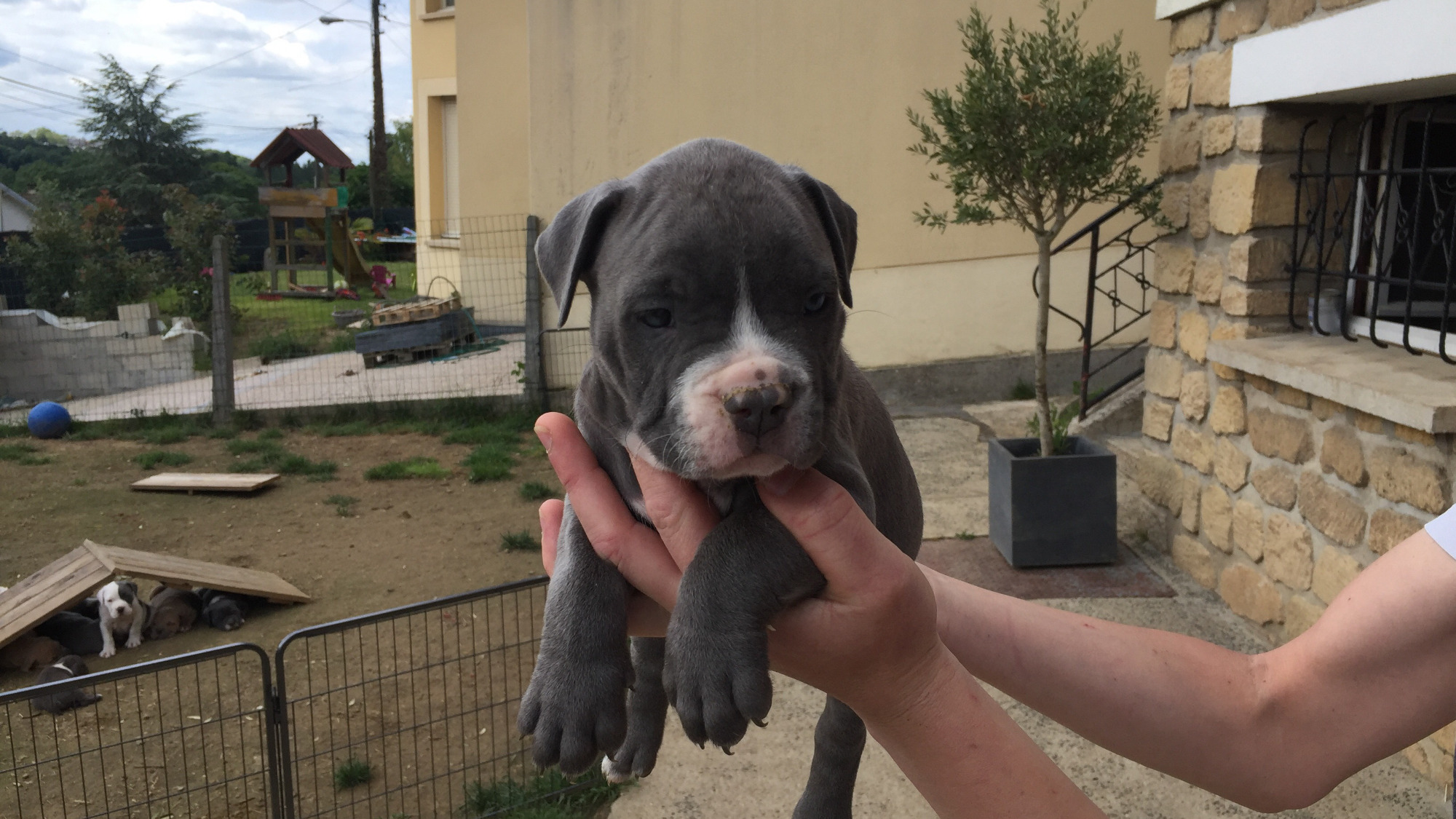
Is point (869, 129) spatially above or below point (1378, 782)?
above

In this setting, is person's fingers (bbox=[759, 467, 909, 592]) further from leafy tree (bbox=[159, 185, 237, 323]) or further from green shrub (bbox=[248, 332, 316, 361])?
leafy tree (bbox=[159, 185, 237, 323])

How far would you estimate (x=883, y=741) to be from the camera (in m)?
2.12

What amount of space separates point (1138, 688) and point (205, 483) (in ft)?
33.5

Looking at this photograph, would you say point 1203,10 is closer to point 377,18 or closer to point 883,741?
point 883,741

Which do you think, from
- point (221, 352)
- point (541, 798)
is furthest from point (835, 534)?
point (221, 352)

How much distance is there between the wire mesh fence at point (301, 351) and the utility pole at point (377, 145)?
21741mm

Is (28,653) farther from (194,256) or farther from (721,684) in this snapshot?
(194,256)

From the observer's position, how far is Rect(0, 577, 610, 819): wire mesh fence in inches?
182

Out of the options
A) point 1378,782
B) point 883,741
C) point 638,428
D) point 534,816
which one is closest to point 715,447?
point 638,428

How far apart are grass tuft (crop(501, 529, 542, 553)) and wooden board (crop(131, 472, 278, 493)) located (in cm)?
324

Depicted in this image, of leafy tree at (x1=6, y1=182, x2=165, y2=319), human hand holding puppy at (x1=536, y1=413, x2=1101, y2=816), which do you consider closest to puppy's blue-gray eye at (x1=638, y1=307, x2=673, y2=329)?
human hand holding puppy at (x1=536, y1=413, x2=1101, y2=816)

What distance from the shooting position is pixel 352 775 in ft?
17.8

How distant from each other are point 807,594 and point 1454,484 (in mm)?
3462

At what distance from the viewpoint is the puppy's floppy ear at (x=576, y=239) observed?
7.22ft
